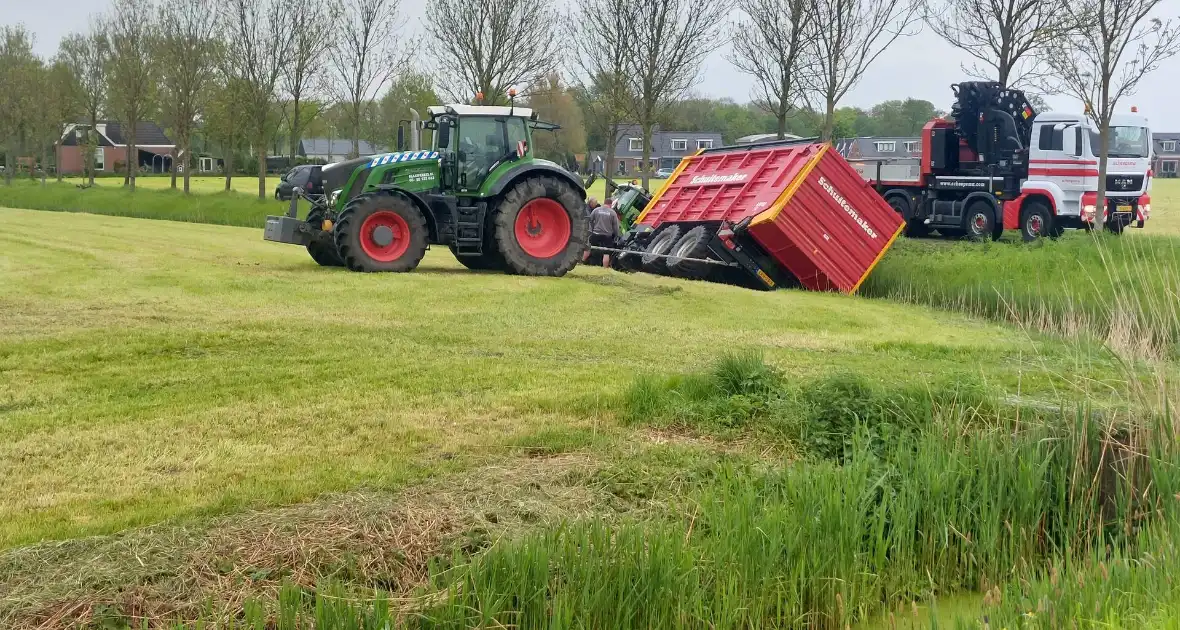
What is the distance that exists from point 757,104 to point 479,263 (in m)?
13.2

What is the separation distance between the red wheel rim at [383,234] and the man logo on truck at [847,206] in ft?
18.5

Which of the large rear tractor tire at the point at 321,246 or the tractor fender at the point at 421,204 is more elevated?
the tractor fender at the point at 421,204

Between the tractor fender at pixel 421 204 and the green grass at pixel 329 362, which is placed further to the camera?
the tractor fender at pixel 421 204

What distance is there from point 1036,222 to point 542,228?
1164 centimetres

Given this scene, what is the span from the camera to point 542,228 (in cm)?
1491

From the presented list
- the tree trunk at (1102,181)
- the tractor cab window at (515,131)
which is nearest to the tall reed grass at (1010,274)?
the tree trunk at (1102,181)

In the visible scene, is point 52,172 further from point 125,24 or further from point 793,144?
point 793,144

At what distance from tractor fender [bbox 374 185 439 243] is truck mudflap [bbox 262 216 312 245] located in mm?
1043

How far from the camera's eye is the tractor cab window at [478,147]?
14.2 meters

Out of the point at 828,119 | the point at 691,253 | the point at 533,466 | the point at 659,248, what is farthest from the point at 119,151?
the point at 533,466

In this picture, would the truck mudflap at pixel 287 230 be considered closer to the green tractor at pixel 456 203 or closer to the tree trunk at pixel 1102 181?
the green tractor at pixel 456 203

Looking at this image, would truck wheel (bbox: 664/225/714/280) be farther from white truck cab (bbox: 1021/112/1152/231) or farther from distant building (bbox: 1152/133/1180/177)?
distant building (bbox: 1152/133/1180/177)

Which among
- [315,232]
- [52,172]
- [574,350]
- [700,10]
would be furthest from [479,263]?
[52,172]

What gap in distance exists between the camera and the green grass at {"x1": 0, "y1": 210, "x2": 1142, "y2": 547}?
18.5 feet
